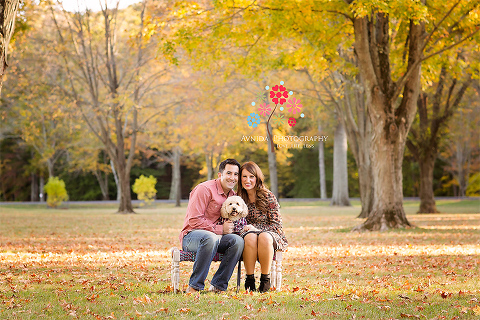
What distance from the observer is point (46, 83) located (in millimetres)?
26641

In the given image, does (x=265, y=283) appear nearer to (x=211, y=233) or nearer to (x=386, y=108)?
(x=211, y=233)

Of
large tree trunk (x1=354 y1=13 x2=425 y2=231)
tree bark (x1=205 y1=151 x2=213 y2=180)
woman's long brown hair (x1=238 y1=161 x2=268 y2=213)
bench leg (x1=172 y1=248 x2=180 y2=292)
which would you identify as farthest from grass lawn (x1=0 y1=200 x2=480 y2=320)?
tree bark (x1=205 y1=151 x2=213 y2=180)

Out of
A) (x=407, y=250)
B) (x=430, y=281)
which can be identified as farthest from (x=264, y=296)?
(x=407, y=250)

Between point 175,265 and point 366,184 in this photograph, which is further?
point 366,184

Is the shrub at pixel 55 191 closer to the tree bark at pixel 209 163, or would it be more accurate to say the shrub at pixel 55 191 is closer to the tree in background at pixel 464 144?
the tree bark at pixel 209 163

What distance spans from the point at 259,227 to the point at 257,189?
1.46 feet

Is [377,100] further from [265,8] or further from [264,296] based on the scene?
[264,296]

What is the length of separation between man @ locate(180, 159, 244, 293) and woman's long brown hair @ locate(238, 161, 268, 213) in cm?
12

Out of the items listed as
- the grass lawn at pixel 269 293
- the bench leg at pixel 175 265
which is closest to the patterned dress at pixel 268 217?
the grass lawn at pixel 269 293

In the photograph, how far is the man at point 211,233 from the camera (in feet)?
18.4

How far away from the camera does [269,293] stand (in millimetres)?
5699

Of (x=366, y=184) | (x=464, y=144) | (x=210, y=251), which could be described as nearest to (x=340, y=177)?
(x=366, y=184)

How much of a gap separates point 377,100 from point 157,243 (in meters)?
7.08

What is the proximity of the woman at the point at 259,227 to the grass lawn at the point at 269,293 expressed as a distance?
0.99ft
